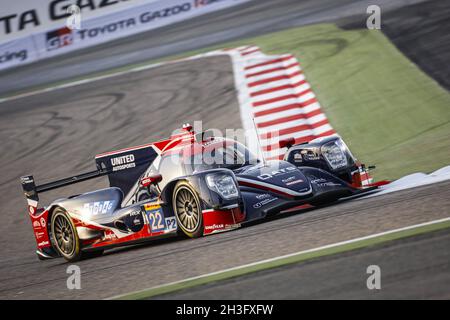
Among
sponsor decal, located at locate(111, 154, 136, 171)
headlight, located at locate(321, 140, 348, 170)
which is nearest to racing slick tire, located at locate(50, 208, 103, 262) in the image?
sponsor decal, located at locate(111, 154, 136, 171)

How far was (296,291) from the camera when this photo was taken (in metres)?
5.04

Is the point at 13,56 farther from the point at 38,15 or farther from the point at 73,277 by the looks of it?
Result: the point at 73,277

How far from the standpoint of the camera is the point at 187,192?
8422 millimetres

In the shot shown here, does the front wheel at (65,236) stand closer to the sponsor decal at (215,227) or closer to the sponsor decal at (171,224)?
the sponsor decal at (171,224)

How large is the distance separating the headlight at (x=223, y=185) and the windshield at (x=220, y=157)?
2.82 feet

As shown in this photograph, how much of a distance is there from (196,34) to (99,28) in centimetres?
463

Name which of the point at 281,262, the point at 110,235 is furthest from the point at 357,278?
the point at 110,235

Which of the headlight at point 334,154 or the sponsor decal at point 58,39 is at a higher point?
the sponsor decal at point 58,39

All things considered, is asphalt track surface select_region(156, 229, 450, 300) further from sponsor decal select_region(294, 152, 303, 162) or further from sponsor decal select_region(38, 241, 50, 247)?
sponsor decal select_region(38, 241, 50, 247)

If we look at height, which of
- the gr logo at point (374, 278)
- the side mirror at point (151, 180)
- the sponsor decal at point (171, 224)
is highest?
the side mirror at point (151, 180)

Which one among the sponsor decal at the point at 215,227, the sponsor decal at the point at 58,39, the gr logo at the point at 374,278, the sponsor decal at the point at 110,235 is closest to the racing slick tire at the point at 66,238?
the sponsor decal at the point at 110,235

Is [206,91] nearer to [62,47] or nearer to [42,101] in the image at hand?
[42,101]

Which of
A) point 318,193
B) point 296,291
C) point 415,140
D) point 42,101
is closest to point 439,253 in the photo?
point 296,291

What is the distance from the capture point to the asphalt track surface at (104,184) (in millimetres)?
6723
